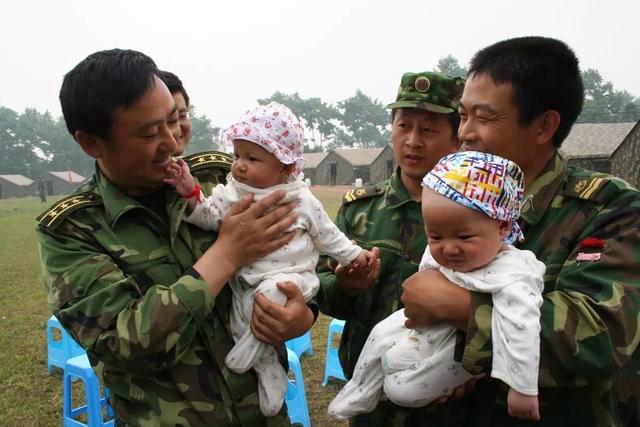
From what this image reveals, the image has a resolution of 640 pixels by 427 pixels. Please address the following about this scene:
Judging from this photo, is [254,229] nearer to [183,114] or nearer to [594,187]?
[594,187]

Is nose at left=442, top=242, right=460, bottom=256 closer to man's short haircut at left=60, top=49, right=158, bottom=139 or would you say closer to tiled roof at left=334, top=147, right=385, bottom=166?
man's short haircut at left=60, top=49, right=158, bottom=139

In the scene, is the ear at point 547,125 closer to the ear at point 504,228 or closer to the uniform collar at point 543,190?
the uniform collar at point 543,190

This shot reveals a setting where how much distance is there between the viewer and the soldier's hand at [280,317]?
2.05m

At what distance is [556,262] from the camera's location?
1.87 metres

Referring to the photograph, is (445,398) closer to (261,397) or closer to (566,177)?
(261,397)

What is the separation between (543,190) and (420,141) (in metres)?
0.71

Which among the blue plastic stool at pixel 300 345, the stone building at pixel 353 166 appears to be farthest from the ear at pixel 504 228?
the stone building at pixel 353 166

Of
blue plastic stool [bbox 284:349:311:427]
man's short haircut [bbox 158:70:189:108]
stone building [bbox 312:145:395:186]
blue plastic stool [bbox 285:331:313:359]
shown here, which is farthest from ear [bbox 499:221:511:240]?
stone building [bbox 312:145:395:186]

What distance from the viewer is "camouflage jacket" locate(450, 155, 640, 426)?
1.62 meters

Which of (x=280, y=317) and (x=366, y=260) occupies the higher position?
(x=366, y=260)

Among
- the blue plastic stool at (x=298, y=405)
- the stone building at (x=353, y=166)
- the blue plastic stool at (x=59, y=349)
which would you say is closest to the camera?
the blue plastic stool at (x=298, y=405)

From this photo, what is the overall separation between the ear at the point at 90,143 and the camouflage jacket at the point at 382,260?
1.23m

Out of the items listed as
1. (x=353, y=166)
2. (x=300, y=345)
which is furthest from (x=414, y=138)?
(x=353, y=166)

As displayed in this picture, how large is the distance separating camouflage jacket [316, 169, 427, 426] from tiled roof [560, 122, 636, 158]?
2122 cm
